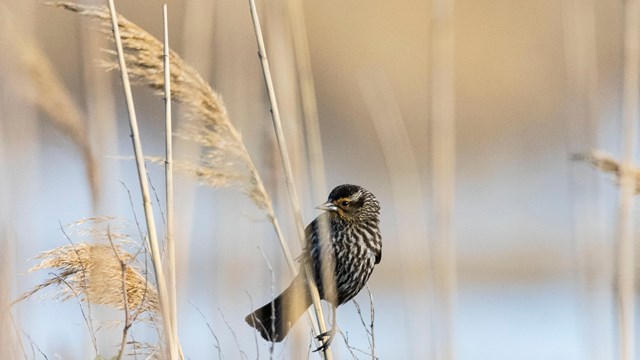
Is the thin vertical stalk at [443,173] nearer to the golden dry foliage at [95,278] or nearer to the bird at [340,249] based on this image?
the bird at [340,249]

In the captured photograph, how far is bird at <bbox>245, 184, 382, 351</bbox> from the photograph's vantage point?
331 centimetres

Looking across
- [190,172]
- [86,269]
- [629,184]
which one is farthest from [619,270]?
[86,269]

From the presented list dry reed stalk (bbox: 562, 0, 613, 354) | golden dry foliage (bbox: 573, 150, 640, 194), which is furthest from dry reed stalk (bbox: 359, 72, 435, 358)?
golden dry foliage (bbox: 573, 150, 640, 194)

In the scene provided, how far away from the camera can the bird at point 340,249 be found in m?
3.31

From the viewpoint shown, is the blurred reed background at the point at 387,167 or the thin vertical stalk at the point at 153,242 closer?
the thin vertical stalk at the point at 153,242

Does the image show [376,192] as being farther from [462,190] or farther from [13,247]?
[13,247]

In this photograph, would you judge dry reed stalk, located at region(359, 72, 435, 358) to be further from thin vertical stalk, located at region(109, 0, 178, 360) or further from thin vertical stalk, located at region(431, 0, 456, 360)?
thin vertical stalk, located at region(109, 0, 178, 360)

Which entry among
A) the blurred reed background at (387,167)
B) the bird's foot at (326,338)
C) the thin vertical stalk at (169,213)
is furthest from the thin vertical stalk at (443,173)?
the thin vertical stalk at (169,213)

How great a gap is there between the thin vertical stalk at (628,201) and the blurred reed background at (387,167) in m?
0.02

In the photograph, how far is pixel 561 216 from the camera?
7891mm

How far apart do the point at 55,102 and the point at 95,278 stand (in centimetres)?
36

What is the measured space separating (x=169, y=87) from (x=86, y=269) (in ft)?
1.31

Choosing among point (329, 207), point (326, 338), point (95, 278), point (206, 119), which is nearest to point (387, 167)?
point (329, 207)

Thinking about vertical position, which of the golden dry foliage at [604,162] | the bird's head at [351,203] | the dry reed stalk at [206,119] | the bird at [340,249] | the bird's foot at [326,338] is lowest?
the bird's foot at [326,338]
